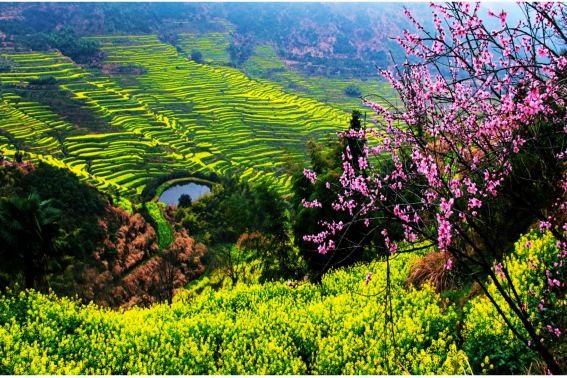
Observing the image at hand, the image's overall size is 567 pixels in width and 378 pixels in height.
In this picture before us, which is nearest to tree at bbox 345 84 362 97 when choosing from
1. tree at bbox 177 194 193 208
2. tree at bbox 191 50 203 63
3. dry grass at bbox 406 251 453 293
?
tree at bbox 191 50 203 63

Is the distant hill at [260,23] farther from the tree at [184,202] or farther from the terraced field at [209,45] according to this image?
the tree at [184,202]

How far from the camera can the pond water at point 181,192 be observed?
47062 millimetres

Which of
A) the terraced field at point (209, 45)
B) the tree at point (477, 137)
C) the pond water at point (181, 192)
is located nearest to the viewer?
the tree at point (477, 137)

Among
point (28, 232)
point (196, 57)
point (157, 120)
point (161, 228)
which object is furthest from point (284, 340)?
point (196, 57)

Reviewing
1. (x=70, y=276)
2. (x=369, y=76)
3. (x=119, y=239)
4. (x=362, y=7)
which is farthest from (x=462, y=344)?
(x=362, y=7)

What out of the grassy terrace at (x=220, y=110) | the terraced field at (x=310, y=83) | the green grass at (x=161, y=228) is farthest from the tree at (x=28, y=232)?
the terraced field at (x=310, y=83)

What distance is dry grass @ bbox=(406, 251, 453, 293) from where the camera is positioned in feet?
26.4

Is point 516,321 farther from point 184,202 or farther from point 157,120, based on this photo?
point 157,120

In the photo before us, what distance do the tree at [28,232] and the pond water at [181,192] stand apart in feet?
112

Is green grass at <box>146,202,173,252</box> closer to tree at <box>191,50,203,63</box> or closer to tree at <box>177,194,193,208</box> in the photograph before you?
tree at <box>177,194,193,208</box>

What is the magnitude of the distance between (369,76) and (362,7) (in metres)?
68.9

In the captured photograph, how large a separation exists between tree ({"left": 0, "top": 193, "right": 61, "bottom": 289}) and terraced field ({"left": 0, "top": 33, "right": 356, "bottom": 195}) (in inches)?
1237

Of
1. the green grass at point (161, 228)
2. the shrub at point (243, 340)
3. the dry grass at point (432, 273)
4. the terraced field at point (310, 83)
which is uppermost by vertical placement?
the terraced field at point (310, 83)

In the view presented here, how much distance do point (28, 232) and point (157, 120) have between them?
58892 mm
